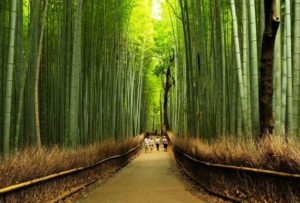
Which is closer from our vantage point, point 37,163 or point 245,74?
point 37,163

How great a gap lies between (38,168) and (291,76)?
3.96 m

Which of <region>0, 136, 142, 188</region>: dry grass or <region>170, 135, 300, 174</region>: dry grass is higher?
<region>170, 135, 300, 174</region>: dry grass

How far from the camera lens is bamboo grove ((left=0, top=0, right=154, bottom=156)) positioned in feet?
26.7

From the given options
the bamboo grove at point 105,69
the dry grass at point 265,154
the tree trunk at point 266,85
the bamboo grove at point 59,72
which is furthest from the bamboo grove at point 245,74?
the bamboo grove at point 59,72

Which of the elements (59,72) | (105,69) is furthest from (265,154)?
(105,69)

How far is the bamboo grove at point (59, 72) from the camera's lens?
26.7 feet

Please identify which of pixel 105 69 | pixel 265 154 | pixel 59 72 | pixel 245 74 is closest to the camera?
pixel 265 154

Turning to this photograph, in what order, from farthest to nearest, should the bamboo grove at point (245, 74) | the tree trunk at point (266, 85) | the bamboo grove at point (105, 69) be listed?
the bamboo grove at point (105, 69), the bamboo grove at point (245, 74), the tree trunk at point (266, 85)

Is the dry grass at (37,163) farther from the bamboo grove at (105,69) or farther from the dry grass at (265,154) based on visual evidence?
the dry grass at (265,154)

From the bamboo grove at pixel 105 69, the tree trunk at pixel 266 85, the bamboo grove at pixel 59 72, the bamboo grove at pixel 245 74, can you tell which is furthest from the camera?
the bamboo grove at pixel 59 72

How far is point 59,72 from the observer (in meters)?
10.6

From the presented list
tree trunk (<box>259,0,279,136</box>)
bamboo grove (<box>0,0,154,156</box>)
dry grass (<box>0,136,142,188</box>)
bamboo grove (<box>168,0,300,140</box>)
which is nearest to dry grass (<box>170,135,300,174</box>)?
tree trunk (<box>259,0,279,136</box>)

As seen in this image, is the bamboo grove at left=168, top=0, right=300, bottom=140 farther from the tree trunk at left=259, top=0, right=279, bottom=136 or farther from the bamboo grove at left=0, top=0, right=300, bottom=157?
the tree trunk at left=259, top=0, right=279, bottom=136

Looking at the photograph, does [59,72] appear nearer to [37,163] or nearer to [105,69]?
[105,69]
